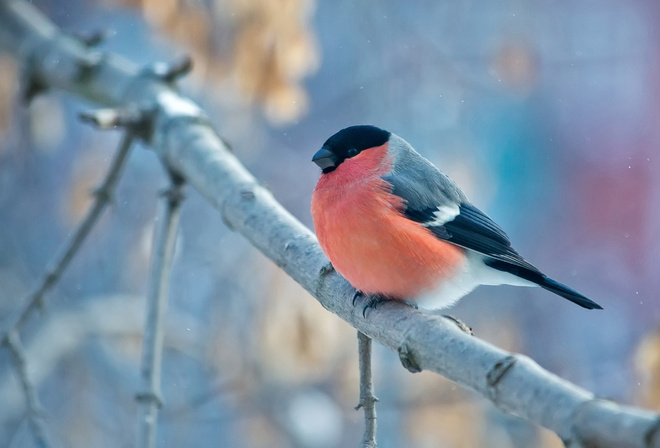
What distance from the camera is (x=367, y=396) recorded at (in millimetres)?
1023

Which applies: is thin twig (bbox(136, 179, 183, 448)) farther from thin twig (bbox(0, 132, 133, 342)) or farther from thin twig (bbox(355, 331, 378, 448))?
thin twig (bbox(355, 331, 378, 448))

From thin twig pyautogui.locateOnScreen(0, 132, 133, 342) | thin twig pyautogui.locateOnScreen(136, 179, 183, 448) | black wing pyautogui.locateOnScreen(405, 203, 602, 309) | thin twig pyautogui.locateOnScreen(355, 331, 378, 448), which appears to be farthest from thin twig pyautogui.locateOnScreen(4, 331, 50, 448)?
black wing pyautogui.locateOnScreen(405, 203, 602, 309)

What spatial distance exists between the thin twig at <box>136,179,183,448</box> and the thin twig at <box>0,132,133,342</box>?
158 millimetres

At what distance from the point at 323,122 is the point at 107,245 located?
4.67 feet

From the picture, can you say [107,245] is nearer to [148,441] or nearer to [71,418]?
[71,418]

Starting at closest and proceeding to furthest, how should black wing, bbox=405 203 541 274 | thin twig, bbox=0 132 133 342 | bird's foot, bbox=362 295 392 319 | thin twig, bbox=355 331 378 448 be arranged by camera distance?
thin twig, bbox=355 331 378 448
bird's foot, bbox=362 295 392 319
black wing, bbox=405 203 541 274
thin twig, bbox=0 132 133 342

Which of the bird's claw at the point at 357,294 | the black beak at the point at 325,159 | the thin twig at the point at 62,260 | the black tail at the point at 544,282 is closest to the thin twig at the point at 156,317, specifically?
the thin twig at the point at 62,260

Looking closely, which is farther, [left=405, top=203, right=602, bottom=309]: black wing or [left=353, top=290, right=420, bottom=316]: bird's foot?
[left=405, top=203, right=602, bottom=309]: black wing

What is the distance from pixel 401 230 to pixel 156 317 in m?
0.50

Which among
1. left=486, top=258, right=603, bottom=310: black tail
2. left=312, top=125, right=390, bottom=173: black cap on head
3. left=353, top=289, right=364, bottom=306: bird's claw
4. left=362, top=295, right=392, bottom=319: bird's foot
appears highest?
left=312, top=125, right=390, bottom=173: black cap on head

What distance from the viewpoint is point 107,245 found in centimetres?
307

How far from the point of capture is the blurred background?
205 cm

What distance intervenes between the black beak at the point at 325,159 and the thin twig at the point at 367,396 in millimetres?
364

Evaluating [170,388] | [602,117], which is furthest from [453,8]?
[170,388]
